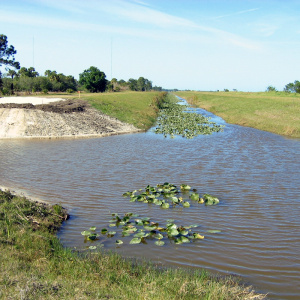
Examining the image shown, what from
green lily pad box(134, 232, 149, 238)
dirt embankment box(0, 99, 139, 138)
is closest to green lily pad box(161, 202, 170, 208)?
green lily pad box(134, 232, 149, 238)

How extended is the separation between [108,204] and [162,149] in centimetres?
1071

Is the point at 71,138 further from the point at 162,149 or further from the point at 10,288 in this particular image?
the point at 10,288

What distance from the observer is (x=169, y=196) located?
1152cm

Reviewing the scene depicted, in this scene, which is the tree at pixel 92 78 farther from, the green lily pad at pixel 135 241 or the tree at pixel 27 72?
the green lily pad at pixel 135 241

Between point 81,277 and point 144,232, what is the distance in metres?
3.07

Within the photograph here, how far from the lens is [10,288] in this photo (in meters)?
A: 4.91

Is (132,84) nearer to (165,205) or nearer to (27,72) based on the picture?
(27,72)

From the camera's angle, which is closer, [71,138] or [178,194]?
[178,194]

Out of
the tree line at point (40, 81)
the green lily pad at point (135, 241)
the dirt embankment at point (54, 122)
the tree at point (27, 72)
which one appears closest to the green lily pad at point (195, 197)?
the green lily pad at point (135, 241)

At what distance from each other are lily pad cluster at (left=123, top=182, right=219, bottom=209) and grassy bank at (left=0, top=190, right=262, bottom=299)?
12.8 ft

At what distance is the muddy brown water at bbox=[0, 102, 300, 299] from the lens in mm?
7332

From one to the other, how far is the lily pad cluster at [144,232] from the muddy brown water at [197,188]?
21 centimetres

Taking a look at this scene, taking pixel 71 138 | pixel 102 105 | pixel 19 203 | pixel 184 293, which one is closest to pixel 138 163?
pixel 19 203

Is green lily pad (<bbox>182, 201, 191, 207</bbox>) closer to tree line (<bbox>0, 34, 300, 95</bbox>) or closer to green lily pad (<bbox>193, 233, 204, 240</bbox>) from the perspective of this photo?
green lily pad (<bbox>193, 233, 204, 240</bbox>)
